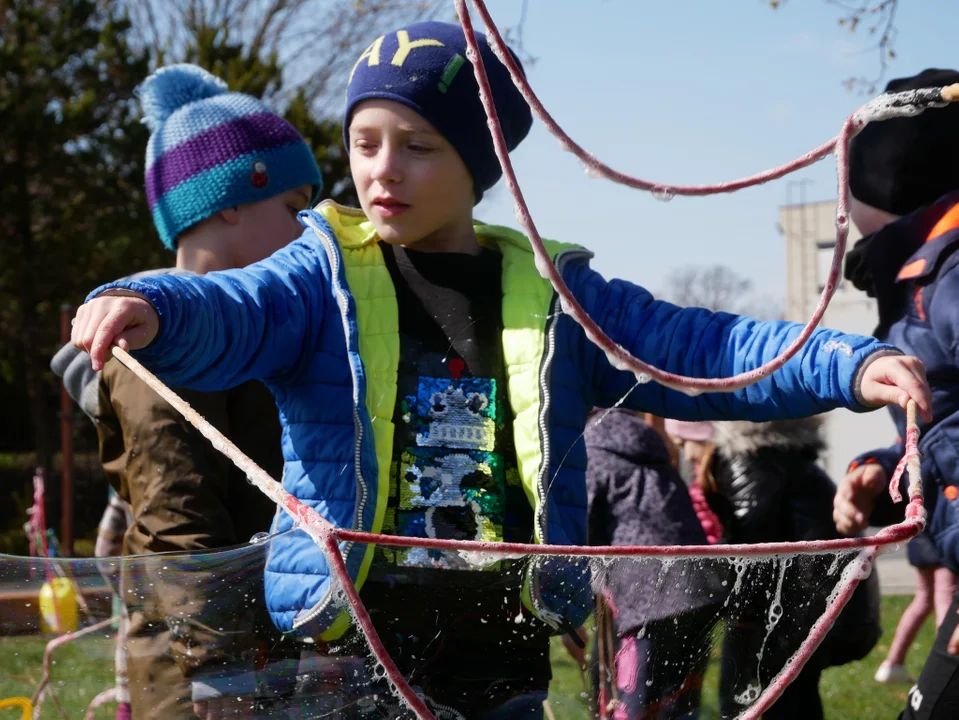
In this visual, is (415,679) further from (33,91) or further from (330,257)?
(33,91)

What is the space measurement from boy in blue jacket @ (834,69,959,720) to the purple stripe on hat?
5.32 ft

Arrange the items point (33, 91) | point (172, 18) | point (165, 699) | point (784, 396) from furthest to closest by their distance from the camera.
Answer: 1. point (172, 18)
2. point (33, 91)
3. point (784, 396)
4. point (165, 699)

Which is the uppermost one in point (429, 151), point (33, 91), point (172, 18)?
point (172, 18)

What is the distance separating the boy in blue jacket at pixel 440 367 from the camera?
1.72 metres

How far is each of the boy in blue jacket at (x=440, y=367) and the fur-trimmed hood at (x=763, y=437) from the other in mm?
2102

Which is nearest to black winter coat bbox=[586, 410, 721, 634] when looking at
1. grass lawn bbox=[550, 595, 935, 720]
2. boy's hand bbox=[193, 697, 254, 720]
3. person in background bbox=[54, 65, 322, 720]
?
person in background bbox=[54, 65, 322, 720]

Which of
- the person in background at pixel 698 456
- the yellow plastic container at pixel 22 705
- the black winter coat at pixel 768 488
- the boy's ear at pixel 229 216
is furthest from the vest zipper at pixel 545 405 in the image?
the black winter coat at pixel 768 488

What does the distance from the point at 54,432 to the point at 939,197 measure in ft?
48.2

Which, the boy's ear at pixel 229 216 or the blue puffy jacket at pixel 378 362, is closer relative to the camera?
the blue puffy jacket at pixel 378 362

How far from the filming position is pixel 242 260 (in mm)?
3057

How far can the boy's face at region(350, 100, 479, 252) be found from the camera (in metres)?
2.15

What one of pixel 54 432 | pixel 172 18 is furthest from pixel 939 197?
pixel 54 432

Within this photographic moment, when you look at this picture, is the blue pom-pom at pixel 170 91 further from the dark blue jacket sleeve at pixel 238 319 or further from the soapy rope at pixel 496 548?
the soapy rope at pixel 496 548

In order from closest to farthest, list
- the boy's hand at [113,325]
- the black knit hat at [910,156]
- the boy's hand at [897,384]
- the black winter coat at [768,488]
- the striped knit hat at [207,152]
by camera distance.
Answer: the boy's hand at [113,325] < the boy's hand at [897,384] < the black knit hat at [910,156] < the striped knit hat at [207,152] < the black winter coat at [768,488]
